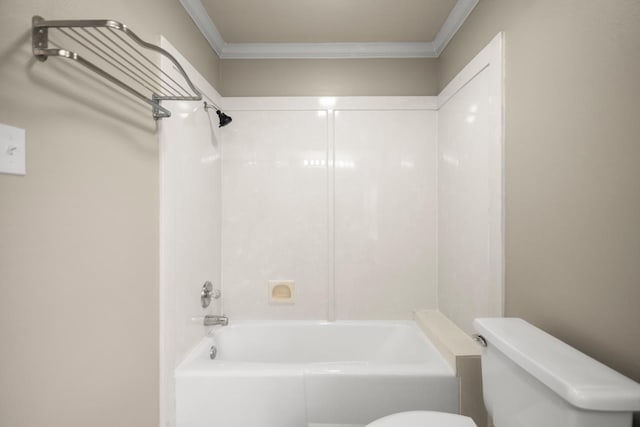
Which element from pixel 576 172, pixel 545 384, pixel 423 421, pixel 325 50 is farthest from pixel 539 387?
pixel 325 50

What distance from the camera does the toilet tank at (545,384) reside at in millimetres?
641

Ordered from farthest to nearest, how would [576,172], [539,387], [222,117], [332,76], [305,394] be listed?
[332,76] < [222,117] < [305,394] < [576,172] < [539,387]

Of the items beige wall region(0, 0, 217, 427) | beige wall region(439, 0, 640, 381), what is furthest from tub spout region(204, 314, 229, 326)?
beige wall region(439, 0, 640, 381)

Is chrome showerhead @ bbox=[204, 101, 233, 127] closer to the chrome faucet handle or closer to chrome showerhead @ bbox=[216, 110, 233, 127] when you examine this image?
chrome showerhead @ bbox=[216, 110, 233, 127]

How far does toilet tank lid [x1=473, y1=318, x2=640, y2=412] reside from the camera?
63 cm

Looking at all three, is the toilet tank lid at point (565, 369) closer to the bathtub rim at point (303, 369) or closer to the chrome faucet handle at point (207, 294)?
the bathtub rim at point (303, 369)

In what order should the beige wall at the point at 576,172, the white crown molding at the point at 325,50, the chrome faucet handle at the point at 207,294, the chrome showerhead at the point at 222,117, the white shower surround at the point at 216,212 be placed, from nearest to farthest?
the beige wall at the point at 576,172, the white shower surround at the point at 216,212, the chrome faucet handle at the point at 207,294, the chrome showerhead at the point at 222,117, the white crown molding at the point at 325,50

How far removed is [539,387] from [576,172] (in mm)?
625

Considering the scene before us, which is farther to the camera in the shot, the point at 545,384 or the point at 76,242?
the point at 76,242

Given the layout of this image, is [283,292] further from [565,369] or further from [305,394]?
[565,369]

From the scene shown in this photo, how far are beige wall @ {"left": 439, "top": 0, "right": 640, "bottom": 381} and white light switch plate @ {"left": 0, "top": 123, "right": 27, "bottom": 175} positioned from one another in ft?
4.79

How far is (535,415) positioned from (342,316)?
1372 millimetres

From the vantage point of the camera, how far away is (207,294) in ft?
5.70

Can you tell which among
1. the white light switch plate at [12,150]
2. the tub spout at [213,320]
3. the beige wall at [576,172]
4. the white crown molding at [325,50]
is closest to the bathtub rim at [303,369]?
the tub spout at [213,320]
